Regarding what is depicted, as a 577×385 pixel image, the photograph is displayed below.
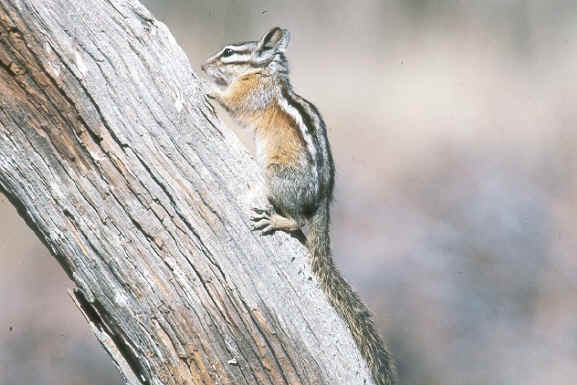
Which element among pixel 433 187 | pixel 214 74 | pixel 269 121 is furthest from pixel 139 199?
pixel 433 187

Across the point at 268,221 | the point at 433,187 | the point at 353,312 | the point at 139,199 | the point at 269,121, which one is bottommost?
the point at 433,187

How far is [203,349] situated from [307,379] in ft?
1.17

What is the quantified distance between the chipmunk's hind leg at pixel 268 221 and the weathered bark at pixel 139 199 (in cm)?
4

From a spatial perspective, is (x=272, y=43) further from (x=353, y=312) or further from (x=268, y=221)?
(x=353, y=312)

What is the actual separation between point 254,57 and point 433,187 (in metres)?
2.13

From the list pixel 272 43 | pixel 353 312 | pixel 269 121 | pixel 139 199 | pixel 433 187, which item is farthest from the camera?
pixel 433 187

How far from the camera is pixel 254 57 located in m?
3.64

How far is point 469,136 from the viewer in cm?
551

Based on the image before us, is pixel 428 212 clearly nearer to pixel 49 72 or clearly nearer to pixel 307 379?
pixel 307 379

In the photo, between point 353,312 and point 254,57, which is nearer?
point 353,312

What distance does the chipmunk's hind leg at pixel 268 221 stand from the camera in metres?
2.55

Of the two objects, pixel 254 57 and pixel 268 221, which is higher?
pixel 254 57

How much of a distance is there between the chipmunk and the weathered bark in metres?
0.23

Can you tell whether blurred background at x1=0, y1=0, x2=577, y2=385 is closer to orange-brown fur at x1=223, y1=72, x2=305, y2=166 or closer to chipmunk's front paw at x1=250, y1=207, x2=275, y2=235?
orange-brown fur at x1=223, y1=72, x2=305, y2=166
